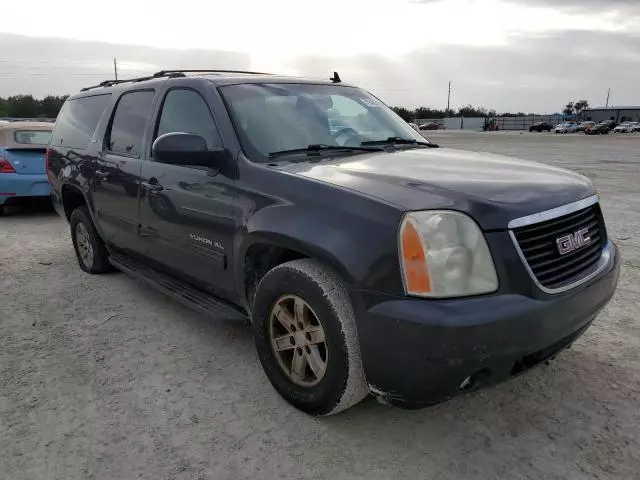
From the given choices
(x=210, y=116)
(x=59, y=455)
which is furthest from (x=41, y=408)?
(x=210, y=116)

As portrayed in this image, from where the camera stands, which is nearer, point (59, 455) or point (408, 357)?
point (408, 357)

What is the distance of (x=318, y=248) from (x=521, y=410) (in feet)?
4.61

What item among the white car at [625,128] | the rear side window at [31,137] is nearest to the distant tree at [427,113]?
the white car at [625,128]

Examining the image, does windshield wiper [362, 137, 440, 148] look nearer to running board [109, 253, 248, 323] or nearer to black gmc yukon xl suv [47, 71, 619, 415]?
black gmc yukon xl suv [47, 71, 619, 415]

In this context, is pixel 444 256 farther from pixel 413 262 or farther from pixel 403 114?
pixel 403 114

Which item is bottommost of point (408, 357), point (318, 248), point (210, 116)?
point (408, 357)

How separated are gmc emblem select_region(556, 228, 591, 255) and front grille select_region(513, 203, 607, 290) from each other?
1 cm

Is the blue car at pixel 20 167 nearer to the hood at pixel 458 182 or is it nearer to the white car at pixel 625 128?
the hood at pixel 458 182

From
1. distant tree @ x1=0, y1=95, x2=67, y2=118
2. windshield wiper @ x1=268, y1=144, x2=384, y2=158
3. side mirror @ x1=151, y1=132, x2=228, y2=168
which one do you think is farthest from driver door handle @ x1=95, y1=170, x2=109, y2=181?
distant tree @ x1=0, y1=95, x2=67, y2=118

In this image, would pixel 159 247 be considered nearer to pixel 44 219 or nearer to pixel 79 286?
pixel 79 286

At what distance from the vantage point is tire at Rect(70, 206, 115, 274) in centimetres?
517

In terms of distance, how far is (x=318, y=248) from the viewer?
2.51 meters

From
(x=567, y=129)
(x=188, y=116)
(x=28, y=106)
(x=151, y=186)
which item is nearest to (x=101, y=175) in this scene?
(x=151, y=186)

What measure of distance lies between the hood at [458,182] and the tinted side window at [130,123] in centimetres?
172
